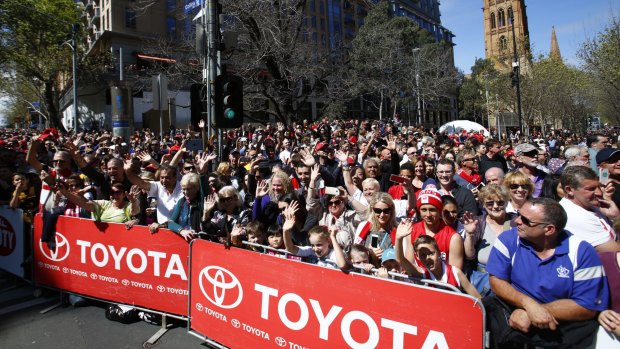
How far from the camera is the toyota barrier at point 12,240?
613cm

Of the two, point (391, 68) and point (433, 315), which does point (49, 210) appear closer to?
point (433, 315)

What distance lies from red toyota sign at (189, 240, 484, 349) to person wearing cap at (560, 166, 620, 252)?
1.43 meters

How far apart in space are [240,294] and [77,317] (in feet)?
8.79

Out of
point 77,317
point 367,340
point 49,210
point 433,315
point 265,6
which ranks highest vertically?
point 265,6

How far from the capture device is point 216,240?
4488 mm

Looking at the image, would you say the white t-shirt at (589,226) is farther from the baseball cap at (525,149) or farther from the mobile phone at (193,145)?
the mobile phone at (193,145)

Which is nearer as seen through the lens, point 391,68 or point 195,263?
point 195,263

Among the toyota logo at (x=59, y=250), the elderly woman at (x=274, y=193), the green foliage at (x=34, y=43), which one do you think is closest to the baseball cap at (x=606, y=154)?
the elderly woman at (x=274, y=193)

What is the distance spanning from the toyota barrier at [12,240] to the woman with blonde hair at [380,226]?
5.11m

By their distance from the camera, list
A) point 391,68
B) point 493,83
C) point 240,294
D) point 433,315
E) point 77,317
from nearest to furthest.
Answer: point 433,315
point 240,294
point 77,317
point 391,68
point 493,83

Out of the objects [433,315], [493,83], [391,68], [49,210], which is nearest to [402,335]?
[433,315]

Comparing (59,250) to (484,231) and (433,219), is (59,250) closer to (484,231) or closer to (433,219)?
(433,219)

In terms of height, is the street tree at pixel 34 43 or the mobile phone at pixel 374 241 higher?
the street tree at pixel 34 43

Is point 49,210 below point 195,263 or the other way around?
the other way around
